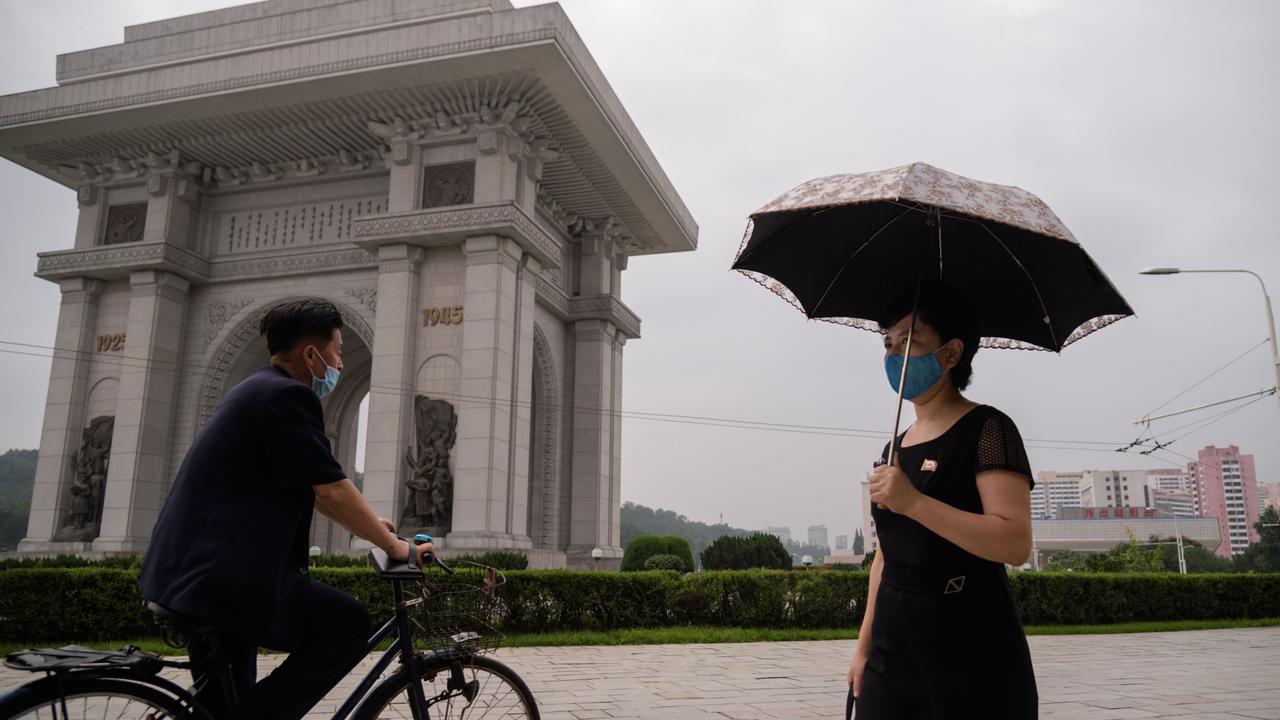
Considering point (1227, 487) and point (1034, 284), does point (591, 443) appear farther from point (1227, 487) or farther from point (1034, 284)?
point (1227, 487)

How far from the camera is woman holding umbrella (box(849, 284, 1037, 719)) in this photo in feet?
7.09

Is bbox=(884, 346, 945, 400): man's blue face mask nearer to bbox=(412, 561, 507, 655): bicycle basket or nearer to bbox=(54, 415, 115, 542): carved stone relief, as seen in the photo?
bbox=(412, 561, 507, 655): bicycle basket

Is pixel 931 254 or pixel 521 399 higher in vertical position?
pixel 521 399

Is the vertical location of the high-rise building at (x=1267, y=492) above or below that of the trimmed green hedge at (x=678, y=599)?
above

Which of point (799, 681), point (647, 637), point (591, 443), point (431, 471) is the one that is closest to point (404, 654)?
point (799, 681)

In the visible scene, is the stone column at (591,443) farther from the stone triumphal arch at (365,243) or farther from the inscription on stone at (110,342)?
the inscription on stone at (110,342)

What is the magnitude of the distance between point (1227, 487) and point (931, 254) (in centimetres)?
10411

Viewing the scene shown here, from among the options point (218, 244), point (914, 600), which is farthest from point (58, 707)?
point (218, 244)

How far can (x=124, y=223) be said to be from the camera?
63.2ft

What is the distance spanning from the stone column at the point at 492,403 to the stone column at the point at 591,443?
3.60 meters

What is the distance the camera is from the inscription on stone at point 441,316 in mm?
16484

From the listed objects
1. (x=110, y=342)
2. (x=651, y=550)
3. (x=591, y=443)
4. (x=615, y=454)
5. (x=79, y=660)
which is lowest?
(x=79, y=660)

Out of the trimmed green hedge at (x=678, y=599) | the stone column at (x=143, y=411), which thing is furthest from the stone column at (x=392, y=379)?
the trimmed green hedge at (x=678, y=599)

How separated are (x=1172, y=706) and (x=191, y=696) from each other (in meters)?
6.45
